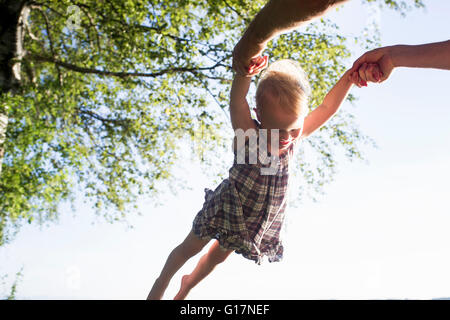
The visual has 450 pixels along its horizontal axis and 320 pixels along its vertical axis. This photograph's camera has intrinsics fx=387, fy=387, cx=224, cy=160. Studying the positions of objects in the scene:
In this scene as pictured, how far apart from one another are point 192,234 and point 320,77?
6377 mm

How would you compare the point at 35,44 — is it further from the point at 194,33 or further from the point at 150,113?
the point at 194,33

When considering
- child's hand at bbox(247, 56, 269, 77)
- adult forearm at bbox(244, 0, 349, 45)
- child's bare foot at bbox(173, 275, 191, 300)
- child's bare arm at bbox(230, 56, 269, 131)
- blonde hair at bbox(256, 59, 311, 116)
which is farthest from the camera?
child's bare foot at bbox(173, 275, 191, 300)

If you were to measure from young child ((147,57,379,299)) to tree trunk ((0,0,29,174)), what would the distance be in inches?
217

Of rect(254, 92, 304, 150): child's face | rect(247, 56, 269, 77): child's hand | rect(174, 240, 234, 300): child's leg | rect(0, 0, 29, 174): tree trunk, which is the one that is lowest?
rect(174, 240, 234, 300): child's leg

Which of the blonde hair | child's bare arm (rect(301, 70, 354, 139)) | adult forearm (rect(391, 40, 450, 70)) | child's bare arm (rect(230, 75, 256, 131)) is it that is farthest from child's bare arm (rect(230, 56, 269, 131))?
adult forearm (rect(391, 40, 450, 70))

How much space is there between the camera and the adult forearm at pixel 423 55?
178 cm

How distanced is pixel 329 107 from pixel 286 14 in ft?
5.60

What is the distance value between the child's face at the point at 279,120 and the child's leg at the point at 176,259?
2.90 feet

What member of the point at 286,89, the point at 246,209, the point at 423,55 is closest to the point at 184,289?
the point at 246,209

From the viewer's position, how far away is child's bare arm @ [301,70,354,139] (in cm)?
286

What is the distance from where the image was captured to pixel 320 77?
8.25 m

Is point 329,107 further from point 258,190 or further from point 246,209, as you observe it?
point 246,209

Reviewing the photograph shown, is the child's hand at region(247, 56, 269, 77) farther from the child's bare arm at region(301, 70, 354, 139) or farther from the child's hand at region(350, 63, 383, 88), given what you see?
the child's bare arm at region(301, 70, 354, 139)
